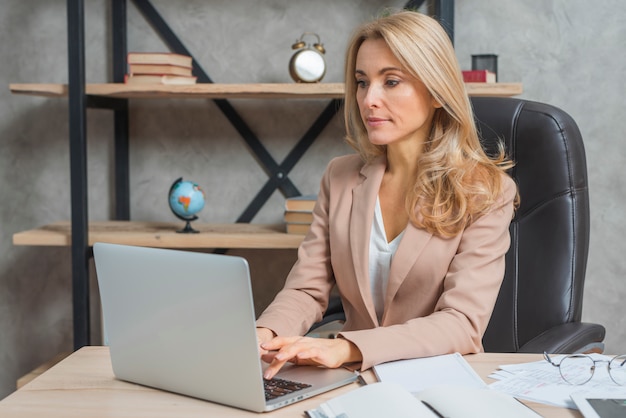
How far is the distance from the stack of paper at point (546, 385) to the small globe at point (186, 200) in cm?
146

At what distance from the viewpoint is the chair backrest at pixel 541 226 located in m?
1.69

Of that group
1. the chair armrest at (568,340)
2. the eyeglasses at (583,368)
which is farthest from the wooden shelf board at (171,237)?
the eyeglasses at (583,368)

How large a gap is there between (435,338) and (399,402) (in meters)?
0.37

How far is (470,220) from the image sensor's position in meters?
1.56

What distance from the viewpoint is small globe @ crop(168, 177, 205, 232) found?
8.00 feet

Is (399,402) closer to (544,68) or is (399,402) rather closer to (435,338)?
(435,338)

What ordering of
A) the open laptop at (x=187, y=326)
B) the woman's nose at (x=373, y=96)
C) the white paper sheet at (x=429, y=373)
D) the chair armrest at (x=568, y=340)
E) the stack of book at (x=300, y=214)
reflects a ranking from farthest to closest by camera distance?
the stack of book at (x=300, y=214), the woman's nose at (x=373, y=96), the chair armrest at (x=568, y=340), the white paper sheet at (x=429, y=373), the open laptop at (x=187, y=326)

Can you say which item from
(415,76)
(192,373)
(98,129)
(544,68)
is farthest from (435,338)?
(98,129)

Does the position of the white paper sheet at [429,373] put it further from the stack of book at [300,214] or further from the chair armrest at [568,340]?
the stack of book at [300,214]

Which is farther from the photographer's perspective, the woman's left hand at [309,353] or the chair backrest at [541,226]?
the chair backrest at [541,226]

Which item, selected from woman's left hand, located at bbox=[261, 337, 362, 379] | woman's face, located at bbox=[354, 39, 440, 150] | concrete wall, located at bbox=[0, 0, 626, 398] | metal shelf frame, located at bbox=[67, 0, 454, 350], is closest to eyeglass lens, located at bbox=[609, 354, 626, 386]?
woman's left hand, located at bbox=[261, 337, 362, 379]

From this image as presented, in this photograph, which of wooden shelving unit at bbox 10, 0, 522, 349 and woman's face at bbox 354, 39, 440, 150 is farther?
wooden shelving unit at bbox 10, 0, 522, 349

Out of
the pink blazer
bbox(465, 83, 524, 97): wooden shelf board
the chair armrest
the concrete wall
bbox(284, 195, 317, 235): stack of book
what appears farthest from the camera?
the concrete wall

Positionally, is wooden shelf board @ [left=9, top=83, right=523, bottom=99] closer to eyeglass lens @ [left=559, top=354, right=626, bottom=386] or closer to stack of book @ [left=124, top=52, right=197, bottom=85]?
stack of book @ [left=124, top=52, right=197, bottom=85]
